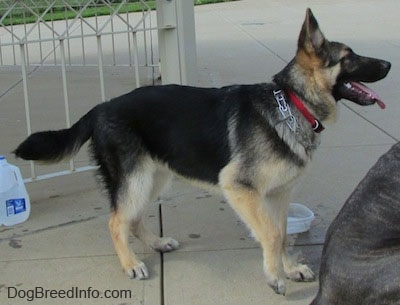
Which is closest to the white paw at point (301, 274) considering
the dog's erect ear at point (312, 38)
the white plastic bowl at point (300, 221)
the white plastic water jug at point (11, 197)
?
the white plastic bowl at point (300, 221)

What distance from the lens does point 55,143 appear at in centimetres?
402

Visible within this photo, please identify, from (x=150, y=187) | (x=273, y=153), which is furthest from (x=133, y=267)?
(x=273, y=153)

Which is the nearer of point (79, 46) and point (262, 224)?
point (262, 224)

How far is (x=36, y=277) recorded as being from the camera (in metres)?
3.82

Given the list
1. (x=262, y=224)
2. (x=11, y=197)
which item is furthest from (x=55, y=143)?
(x=262, y=224)

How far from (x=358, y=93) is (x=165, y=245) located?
1571 mm

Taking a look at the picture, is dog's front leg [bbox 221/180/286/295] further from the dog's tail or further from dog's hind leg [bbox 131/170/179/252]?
the dog's tail

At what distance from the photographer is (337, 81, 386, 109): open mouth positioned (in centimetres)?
348

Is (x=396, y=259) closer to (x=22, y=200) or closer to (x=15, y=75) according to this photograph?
(x=22, y=200)

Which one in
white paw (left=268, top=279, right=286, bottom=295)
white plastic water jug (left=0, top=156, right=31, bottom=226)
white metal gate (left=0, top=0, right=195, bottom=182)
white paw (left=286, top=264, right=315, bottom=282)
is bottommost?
white paw (left=286, top=264, right=315, bottom=282)

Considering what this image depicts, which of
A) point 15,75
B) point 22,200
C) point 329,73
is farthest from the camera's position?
point 15,75

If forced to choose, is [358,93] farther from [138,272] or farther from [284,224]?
[138,272]

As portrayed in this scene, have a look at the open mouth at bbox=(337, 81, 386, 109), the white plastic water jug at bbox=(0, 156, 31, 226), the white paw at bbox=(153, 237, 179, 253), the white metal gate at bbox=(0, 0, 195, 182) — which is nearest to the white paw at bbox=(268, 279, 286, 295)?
the white paw at bbox=(153, 237, 179, 253)

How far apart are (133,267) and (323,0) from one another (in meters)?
18.6
